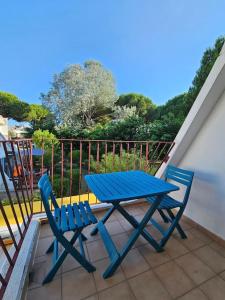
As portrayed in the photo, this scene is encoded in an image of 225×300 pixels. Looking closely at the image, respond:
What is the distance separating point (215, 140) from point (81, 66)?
13.0 m

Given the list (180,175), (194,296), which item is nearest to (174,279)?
(194,296)

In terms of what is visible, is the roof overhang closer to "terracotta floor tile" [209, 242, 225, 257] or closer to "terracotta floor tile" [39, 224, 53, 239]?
"terracotta floor tile" [209, 242, 225, 257]

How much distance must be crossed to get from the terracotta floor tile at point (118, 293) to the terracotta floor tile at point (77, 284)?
0.09 m

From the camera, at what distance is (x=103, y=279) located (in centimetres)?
131

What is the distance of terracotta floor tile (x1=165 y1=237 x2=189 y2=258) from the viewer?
1.60m

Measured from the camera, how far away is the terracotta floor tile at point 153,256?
149 centimetres

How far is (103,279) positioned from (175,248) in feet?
2.73

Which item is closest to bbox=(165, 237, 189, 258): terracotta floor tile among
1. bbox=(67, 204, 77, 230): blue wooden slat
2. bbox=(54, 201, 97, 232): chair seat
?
bbox=(54, 201, 97, 232): chair seat

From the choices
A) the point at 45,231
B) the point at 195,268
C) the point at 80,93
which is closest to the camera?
the point at 195,268

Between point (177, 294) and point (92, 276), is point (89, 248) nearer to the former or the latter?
point (92, 276)

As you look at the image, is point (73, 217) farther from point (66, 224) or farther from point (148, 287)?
point (148, 287)

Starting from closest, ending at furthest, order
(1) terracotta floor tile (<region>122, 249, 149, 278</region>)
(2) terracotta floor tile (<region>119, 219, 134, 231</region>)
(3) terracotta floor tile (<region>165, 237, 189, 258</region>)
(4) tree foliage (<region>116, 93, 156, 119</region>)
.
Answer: (1) terracotta floor tile (<region>122, 249, 149, 278</region>), (3) terracotta floor tile (<region>165, 237, 189, 258</region>), (2) terracotta floor tile (<region>119, 219, 134, 231</region>), (4) tree foliage (<region>116, 93, 156, 119</region>)

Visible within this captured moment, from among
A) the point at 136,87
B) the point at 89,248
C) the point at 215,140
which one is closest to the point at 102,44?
the point at 136,87

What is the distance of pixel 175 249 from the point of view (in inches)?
65.5
